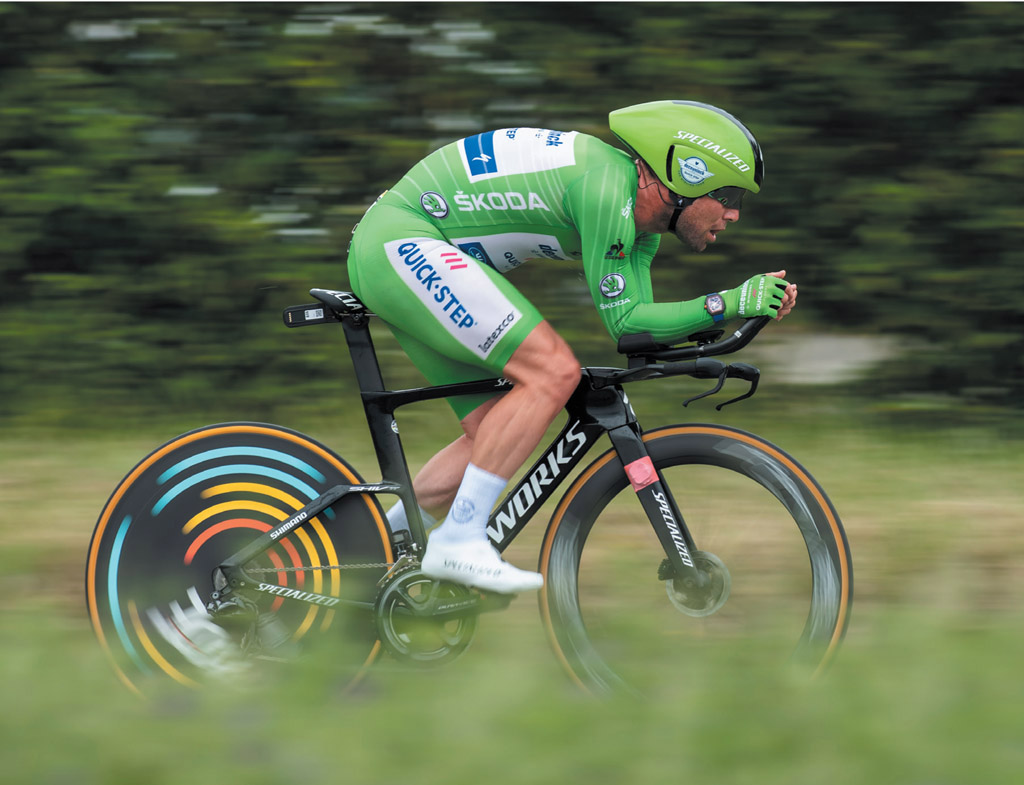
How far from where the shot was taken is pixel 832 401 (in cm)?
604

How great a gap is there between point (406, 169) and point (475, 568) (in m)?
3.00

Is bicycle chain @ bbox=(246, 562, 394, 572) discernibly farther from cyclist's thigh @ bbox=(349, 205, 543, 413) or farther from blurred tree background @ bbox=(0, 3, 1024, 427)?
blurred tree background @ bbox=(0, 3, 1024, 427)

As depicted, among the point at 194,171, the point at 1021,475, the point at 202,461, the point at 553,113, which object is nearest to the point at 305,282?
→ the point at 194,171

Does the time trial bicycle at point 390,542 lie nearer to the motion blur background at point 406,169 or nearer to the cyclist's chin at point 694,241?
the cyclist's chin at point 694,241

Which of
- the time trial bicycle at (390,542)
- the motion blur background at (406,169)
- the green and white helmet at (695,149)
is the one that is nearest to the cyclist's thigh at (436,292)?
the time trial bicycle at (390,542)

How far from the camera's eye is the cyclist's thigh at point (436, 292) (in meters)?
3.32

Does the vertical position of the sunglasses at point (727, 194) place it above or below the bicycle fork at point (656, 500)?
above

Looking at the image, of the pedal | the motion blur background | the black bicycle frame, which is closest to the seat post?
the black bicycle frame

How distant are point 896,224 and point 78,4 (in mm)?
4124

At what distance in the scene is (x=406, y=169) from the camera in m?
5.85

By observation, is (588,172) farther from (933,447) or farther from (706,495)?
(933,447)

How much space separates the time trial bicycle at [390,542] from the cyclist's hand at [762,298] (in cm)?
15

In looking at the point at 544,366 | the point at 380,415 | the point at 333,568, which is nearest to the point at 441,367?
the point at 380,415

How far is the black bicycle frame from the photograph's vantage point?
3404 millimetres
